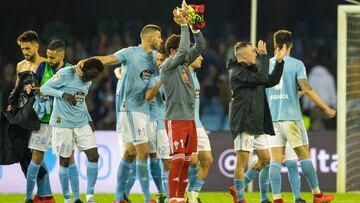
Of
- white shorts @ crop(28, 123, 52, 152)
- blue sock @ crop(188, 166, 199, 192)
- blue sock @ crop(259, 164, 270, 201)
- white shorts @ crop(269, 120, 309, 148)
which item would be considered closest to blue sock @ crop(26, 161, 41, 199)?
white shorts @ crop(28, 123, 52, 152)

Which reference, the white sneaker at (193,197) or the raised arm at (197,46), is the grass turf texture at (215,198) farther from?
the raised arm at (197,46)

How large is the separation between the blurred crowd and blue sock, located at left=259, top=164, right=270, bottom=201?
7.85 meters

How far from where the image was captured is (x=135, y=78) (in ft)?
44.4

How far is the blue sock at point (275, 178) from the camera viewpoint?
44.6 ft

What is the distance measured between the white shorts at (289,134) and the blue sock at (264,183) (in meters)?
0.39

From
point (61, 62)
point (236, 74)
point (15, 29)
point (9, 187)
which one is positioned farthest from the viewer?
point (15, 29)

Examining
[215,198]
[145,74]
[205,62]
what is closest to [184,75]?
[145,74]

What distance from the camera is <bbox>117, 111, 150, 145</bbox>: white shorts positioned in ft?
44.0

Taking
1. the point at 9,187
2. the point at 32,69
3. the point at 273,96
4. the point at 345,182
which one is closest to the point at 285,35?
the point at 273,96

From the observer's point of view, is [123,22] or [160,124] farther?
[123,22]

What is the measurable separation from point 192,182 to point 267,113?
1496 mm

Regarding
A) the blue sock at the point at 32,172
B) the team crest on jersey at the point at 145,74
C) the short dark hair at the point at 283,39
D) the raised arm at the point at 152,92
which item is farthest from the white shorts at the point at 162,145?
the short dark hair at the point at 283,39

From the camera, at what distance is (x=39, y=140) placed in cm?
1383

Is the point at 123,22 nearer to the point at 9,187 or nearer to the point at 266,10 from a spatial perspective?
the point at 266,10
